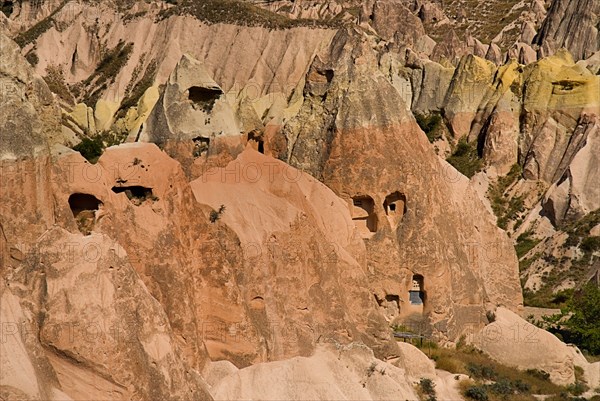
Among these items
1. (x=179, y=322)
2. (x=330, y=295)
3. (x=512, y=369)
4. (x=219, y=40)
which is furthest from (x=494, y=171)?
(x=219, y=40)

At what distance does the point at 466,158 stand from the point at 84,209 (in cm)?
3632

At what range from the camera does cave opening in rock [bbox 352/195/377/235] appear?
81.3 feet

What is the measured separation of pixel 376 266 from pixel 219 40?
71.1 meters

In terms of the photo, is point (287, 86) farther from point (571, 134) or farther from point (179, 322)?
point (179, 322)

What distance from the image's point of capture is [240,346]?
18.1m

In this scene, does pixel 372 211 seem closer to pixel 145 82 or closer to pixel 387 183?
pixel 387 183

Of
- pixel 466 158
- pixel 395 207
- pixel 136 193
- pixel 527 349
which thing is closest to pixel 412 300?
pixel 395 207

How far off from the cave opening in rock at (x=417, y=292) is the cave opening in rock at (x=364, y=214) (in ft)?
5.03

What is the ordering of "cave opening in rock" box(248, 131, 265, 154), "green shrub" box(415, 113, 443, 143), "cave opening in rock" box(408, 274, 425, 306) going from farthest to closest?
"green shrub" box(415, 113, 443, 143)
"cave opening in rock" box(248, 131, 265, 154)
"cave opening in rock" box(408, 274, 425, 306)

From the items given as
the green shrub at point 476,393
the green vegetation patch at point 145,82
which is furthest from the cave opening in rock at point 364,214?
the green vegetation patch at point 145,82

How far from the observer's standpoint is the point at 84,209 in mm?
17828

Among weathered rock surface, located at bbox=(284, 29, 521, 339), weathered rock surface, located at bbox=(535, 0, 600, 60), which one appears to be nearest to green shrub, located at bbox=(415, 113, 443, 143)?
weathered rock surface, located at bbox=(284, 29, 521, 339)

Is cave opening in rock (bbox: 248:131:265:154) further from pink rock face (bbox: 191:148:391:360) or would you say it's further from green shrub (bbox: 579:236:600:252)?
green shrub (bbox: 579:236:600:252)

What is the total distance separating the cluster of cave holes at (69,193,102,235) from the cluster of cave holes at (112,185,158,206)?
0.61m
